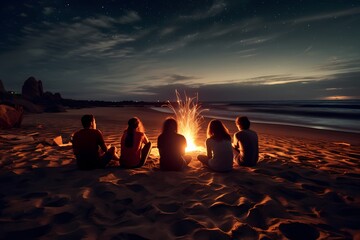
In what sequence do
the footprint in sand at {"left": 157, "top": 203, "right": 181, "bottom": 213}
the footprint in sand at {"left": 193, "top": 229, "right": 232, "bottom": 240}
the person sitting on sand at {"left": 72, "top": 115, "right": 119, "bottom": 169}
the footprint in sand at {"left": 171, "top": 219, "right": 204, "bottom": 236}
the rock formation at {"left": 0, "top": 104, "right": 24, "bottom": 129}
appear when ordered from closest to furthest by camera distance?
the footprint in sand at {"left": 193, "top": 229, "right": 232, "bottom": 240}
the footprint in sand at {"left": 171, "top": 219, "right": 204, "bottom": 236}
the footprint in sand at {"left": 157, "top": 203, "right": 181, "bottom": 213}
the person sitting on sand at {"left": 72, "top": 115, "right": 119, "bottom": 169}
the rock formation at {"left": 0, "top": 104, "right": 24, "bottom": 129}

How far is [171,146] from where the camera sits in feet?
17.1

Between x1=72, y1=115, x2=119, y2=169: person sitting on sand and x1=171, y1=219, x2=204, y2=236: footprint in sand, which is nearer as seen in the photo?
x1=171, y1=219, x2=204, y2=236: footprint in sand

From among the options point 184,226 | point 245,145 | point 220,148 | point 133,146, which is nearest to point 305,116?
point 245,145

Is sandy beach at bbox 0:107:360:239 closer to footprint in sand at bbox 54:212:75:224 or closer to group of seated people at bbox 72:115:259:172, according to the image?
footprint in sand at bbox 54:212:75:224

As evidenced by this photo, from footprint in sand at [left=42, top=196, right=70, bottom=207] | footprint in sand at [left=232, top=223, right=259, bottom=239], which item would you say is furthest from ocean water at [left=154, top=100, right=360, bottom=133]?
footprint in sand at [left=42, top=196, right=70, bottom=207]

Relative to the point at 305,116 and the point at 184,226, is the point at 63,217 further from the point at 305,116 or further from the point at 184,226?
the point at 305,116

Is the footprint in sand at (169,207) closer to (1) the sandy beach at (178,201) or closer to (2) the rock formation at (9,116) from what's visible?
(1) the sandy beach at (178,201)

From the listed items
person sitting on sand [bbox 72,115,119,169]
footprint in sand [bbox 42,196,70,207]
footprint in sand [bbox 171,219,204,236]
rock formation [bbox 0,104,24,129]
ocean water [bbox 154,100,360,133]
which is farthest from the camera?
ocean water [bbox 154,100,360,133]

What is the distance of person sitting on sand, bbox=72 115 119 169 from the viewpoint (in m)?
5.14

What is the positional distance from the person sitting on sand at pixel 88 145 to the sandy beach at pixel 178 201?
0.69ft

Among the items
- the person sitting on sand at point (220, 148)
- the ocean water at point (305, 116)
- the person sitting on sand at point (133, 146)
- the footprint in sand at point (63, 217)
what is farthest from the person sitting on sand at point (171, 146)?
the ocean water at point (305, 116)

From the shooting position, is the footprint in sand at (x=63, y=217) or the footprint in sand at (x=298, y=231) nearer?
the footprint in sand at (x=298, y=231)

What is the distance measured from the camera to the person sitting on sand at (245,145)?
18.0ft

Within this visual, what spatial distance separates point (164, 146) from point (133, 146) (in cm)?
71
